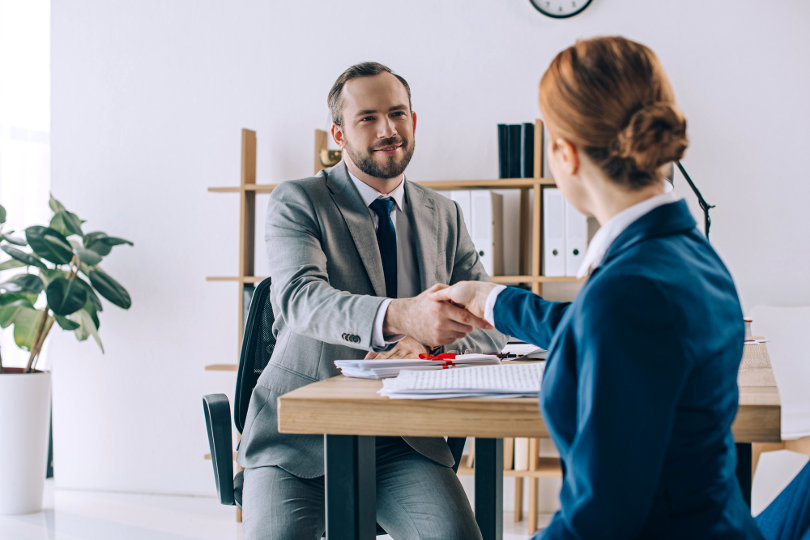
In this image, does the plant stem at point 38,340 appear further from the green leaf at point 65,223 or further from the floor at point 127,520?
the floor at point 127,520

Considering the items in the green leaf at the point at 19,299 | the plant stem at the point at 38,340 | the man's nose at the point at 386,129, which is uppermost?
the man's nose at the point at 386,129

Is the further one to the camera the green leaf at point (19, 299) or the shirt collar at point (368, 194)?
the green leaf at point (19, 299)

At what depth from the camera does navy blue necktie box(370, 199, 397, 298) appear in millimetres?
1784

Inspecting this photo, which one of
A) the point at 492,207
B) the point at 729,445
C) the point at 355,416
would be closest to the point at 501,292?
the point at 355,416

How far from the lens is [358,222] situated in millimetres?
1755

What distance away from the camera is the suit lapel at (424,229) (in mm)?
1822

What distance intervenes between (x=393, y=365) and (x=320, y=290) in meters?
0.29

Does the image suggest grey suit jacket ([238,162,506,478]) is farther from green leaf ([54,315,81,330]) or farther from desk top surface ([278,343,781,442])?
green leaf ([54,315,81,330])

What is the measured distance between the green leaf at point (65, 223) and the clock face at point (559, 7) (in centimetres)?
212

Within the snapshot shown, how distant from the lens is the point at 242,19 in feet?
11.7

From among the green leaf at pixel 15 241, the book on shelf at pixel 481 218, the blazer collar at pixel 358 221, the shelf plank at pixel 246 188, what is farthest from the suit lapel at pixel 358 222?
the green leaf at pixel 15 241

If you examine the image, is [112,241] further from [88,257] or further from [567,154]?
[567,154]

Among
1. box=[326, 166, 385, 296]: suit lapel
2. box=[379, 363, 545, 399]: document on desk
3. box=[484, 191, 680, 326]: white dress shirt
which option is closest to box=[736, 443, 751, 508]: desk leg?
box=[379, 363, 545, 399]: document on desk

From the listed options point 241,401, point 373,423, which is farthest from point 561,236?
point 373,423
